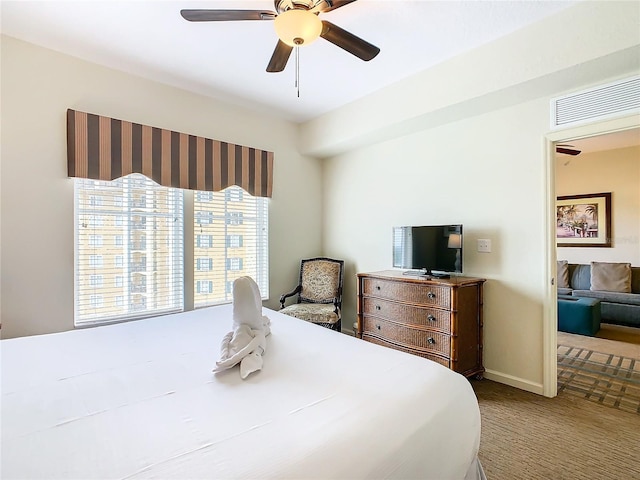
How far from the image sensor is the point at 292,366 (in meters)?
1.50

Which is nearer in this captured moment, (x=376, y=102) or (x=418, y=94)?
(x=418, y=94)

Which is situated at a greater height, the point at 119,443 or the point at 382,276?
the point at 382,276

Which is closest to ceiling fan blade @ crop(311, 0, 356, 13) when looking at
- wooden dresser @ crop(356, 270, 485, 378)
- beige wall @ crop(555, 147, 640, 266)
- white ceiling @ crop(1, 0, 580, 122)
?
white ceiling @ crop(1, 0, 580, 122)

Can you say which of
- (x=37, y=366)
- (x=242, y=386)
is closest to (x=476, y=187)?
(x=242, y=386)

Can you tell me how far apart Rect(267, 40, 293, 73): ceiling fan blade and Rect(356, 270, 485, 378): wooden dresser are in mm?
2033

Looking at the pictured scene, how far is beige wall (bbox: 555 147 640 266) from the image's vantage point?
5.06 meters

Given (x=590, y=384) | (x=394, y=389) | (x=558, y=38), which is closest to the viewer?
(x=394, y=389)

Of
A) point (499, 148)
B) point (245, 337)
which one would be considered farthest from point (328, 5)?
point (499, 148)

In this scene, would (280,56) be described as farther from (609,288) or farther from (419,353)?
(609,288)

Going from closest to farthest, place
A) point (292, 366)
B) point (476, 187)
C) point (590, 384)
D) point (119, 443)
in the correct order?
point (119, 443), point (292, 366), point (590, 384), point (476, 187)

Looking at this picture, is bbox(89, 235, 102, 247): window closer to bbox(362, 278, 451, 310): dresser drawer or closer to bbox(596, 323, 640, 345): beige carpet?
bbox(362, 278, 451, 310): dresser drawer

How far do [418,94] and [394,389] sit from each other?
8.68 feet

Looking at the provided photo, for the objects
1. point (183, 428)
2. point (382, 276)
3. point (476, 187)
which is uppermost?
point (476, 187)

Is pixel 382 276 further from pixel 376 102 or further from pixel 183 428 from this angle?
pixel 183 428
